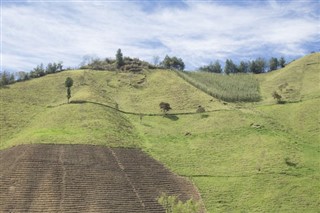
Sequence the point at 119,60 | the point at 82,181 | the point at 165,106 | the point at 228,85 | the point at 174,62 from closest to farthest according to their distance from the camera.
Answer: the point at 82,181 → the point at 165,106 → the point at 228,85 → the point at 119,60 → the point at 174,62

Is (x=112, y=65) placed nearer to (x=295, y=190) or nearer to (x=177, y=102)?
(x=177, y=102)

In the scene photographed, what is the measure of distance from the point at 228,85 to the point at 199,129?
161ft

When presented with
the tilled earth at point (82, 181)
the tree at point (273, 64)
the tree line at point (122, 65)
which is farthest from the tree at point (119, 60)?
the tilled earth at point (82, 181)

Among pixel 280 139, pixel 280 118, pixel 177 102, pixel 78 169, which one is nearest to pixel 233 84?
pixel 177 102

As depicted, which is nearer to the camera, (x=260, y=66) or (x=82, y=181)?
(x=82, y=181)

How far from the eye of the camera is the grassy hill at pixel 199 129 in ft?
210

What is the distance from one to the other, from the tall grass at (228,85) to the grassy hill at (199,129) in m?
4.02

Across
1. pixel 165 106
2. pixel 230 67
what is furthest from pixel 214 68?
pixel 165 106

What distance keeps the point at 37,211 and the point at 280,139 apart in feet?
150

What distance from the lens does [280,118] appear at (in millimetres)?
95938

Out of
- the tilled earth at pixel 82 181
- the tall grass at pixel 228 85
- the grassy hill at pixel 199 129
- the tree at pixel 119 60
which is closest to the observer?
the tilled earth at pixel 82 181

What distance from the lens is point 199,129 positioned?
292 feet

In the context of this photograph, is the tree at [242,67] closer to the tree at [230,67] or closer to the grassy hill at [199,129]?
the tree at [230,67]

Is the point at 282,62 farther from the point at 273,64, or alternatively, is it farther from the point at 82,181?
the point at 82,181
